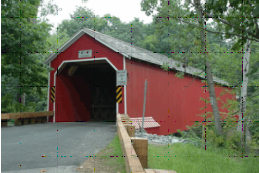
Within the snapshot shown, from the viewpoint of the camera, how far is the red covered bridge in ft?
33.2

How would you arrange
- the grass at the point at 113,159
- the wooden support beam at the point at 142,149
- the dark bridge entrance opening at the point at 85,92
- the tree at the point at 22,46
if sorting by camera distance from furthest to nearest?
1. the dark bridge entrance opening at the point at 85,92
2. the tree at the point at 22,46
3. the grass at the point at 113,159
4. the wooden support beam at the point at 142,149

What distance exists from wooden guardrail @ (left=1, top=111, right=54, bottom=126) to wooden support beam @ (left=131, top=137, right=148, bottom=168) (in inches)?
318

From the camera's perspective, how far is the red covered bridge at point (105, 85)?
10.1 meters

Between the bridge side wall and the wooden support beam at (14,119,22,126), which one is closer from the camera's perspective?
the wooden support beam at (14,119,22,126)

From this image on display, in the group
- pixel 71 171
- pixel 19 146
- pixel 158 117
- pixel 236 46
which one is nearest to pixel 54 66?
pixel 158 117

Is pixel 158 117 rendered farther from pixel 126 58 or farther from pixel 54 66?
pixel 54 66

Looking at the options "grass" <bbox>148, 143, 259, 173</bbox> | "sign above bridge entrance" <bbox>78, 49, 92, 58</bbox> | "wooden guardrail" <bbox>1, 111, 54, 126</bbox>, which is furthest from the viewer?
"sign above bridge entrance" <bbox>78, 49, 92, 58</bbox>

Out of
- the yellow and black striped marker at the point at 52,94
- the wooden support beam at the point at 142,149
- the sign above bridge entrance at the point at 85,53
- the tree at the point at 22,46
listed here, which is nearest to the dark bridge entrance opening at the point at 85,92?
the yellow and black striped marker at the point at 52,94

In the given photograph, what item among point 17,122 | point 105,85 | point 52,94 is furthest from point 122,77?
point 105,85

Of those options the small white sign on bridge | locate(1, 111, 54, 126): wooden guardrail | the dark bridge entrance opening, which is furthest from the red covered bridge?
locate(1, 111, 54, 126): wooden guardrail

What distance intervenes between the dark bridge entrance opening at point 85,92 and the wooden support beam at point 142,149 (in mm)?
8775

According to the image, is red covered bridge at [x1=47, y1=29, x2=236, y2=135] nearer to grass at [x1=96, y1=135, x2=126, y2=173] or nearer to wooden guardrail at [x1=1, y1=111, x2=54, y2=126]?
wooden guardrail at [x1=1, y1=111, x2=54, y2=126]

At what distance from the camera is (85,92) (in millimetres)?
13500

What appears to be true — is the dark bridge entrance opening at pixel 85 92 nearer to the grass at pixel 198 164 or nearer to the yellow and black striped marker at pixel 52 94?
the yellow and black striped marker at pixel 52 94
